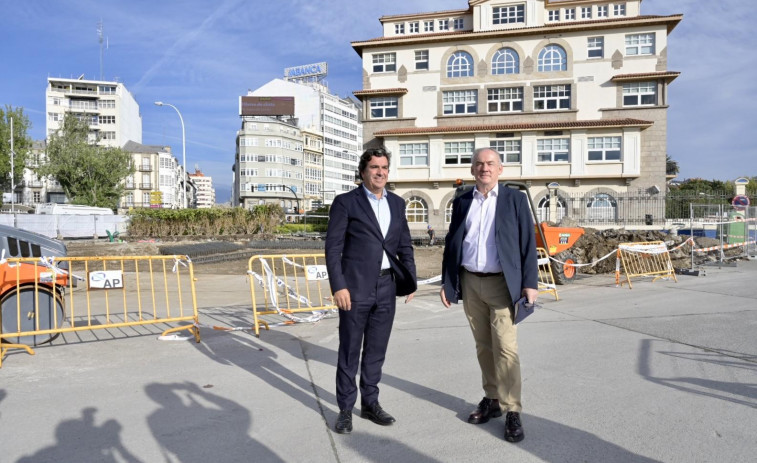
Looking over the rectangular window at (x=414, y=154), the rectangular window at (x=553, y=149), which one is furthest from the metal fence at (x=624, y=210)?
the rectangular window at (x=414, y=154)

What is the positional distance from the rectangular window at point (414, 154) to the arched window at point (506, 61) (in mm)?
7302

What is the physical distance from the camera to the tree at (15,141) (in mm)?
44344

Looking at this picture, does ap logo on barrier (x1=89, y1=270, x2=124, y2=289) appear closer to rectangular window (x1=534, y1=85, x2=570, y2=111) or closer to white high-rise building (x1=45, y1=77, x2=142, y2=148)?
rectangular window (x1=534, y1=85, x2=570, y2=111)

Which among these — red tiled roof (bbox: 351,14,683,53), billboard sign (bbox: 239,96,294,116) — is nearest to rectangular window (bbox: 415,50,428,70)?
red tiled roof (bbox: 351,14,683,53)

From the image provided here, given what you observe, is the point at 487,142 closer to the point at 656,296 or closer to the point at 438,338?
the point at 656,296

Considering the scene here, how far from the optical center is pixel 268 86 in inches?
3871

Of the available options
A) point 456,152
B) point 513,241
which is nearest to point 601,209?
point 456,152

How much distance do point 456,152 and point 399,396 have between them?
3153 cm

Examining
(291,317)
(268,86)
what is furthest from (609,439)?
(268,86)

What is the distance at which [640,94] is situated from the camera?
106 feet

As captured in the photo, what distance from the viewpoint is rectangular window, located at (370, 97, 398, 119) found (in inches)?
1421

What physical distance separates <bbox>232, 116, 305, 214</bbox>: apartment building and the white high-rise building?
67.6 ft

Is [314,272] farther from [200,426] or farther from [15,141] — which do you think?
[15,141]

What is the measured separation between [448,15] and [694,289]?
31.3 meters
